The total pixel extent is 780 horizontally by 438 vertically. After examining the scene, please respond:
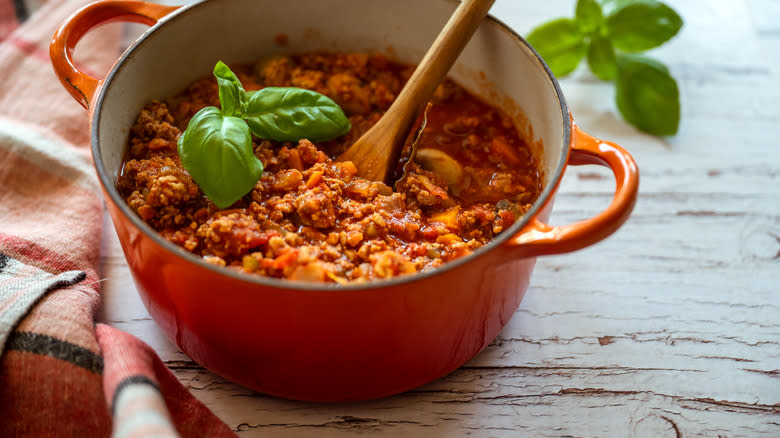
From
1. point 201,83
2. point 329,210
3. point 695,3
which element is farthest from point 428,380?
point 695,3

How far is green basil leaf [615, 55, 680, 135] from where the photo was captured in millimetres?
2850

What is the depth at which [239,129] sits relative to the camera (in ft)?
6.45

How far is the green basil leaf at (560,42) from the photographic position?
9.56 feet

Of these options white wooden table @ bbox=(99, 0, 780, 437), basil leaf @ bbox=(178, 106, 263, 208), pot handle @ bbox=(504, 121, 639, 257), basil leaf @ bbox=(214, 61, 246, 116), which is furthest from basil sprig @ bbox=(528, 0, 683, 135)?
basil leaf @ bbox=(178, 106, 263, 208)

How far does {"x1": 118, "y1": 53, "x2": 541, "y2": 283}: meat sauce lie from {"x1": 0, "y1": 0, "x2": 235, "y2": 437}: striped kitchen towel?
305 mm

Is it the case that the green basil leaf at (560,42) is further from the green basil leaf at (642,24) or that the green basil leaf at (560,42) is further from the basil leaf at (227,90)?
the basil leaf at (227,90)

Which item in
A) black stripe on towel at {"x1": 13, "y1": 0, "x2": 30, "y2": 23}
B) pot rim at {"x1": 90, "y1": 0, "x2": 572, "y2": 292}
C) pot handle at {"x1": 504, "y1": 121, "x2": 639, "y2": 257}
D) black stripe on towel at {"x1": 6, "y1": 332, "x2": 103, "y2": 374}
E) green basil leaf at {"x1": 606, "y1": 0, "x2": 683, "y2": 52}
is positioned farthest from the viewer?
black stripe on towel at {"x1": 13, "y1": 0, "x2": 30, "y2": 23}

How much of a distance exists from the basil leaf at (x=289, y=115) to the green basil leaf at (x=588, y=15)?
1.20 metres

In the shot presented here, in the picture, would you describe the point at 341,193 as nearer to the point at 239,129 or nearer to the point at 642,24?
the point at 239,129

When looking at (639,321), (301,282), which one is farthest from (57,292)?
(639,321)

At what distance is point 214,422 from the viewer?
1873 millimetres

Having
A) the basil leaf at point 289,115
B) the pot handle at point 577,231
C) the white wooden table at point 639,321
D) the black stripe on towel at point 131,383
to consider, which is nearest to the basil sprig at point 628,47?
the white wooden table at point 639,321

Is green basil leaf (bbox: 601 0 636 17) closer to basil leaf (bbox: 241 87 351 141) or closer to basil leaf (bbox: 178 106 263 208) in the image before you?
basil leaf (bbox: 241 87 351 141)

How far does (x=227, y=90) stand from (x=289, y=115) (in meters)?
0.22
